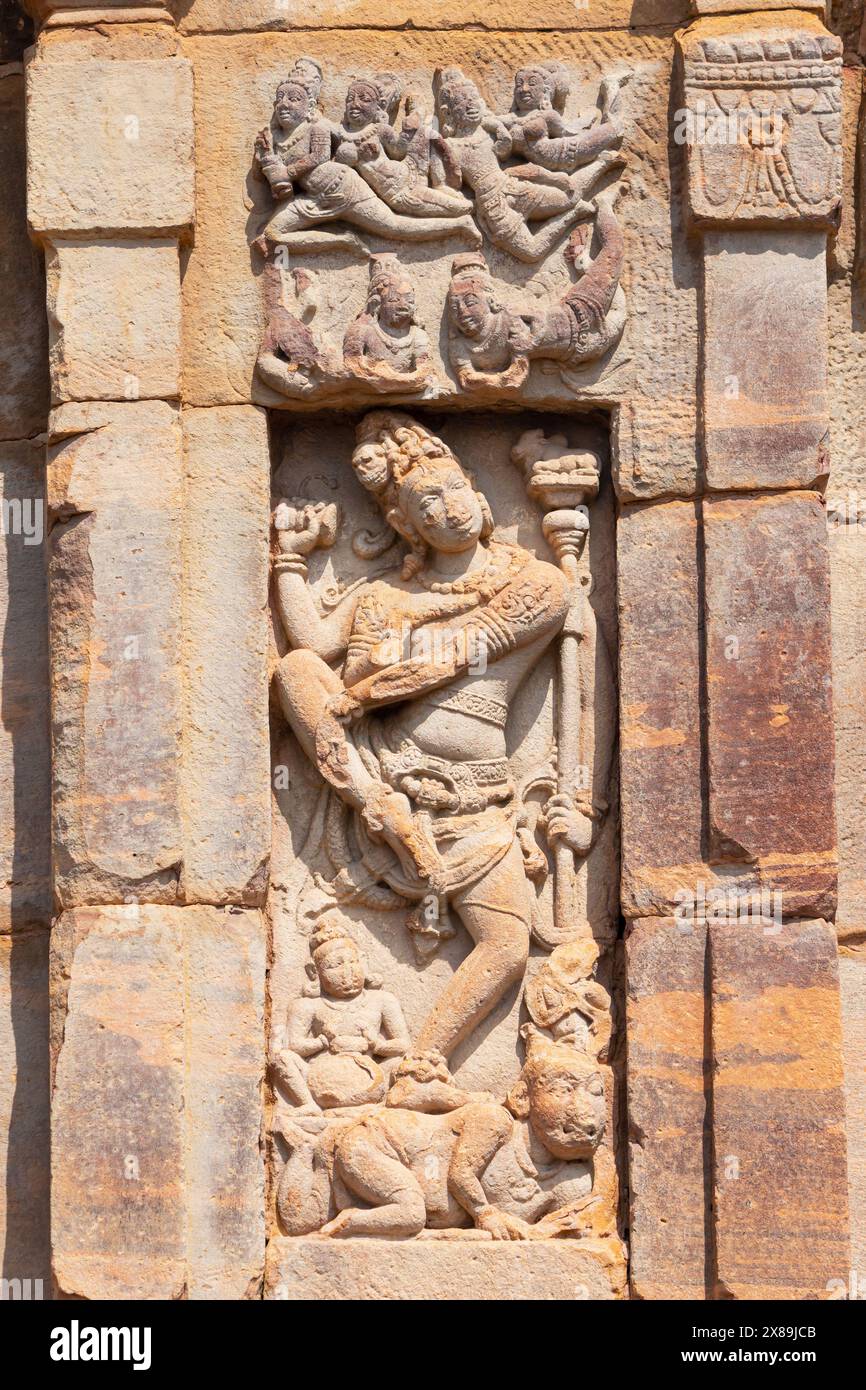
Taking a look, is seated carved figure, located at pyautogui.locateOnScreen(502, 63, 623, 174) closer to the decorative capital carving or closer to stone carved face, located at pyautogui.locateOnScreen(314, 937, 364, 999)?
the decorative capital carving

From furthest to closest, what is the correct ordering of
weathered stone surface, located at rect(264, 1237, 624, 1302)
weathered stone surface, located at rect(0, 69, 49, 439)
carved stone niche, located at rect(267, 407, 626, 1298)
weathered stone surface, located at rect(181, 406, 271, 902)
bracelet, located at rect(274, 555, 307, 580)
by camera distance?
1. weathered stone surface, located at rect(0, 69, 49, 439)
2. bracelet, located at rect(274, 555, 307, 580)
3. weathered stone surface, located at rect(181, 406, 271, 902)
4. carved stone niche, located at rect(267, 407, 626, 1298)
5. weathered stone surface, located at rect(264, 1237, 624, 1302)

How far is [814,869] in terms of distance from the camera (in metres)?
8.82

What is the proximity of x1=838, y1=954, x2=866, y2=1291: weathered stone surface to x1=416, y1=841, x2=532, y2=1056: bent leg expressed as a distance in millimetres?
1134

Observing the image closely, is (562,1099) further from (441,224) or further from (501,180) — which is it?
(501,180)

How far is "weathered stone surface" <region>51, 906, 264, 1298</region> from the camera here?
28.1 ft

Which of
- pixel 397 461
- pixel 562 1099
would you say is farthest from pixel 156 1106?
pixel 397 461

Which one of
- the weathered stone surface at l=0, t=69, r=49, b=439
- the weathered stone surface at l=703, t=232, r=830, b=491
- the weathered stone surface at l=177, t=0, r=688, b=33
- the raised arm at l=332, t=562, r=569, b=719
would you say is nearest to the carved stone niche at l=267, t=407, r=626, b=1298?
the raised arm at l=332, t=562, r=569, b=719

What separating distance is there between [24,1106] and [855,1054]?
9.40 feet

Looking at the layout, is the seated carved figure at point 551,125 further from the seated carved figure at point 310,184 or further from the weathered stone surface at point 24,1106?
the weathered stone surface at point 24,1106

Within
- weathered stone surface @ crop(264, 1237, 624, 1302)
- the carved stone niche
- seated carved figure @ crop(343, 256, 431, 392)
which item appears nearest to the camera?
weathered stone surface @ crop(264, 1237, 624, 1302)

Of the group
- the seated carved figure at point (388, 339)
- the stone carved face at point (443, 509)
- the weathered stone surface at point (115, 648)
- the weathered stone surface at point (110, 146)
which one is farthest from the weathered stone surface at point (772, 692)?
the weathered stone surface at point (110, 146)

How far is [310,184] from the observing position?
9188mm

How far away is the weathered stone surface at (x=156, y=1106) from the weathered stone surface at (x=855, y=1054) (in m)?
2.02

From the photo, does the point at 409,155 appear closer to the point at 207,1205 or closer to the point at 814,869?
the point at 814,869
